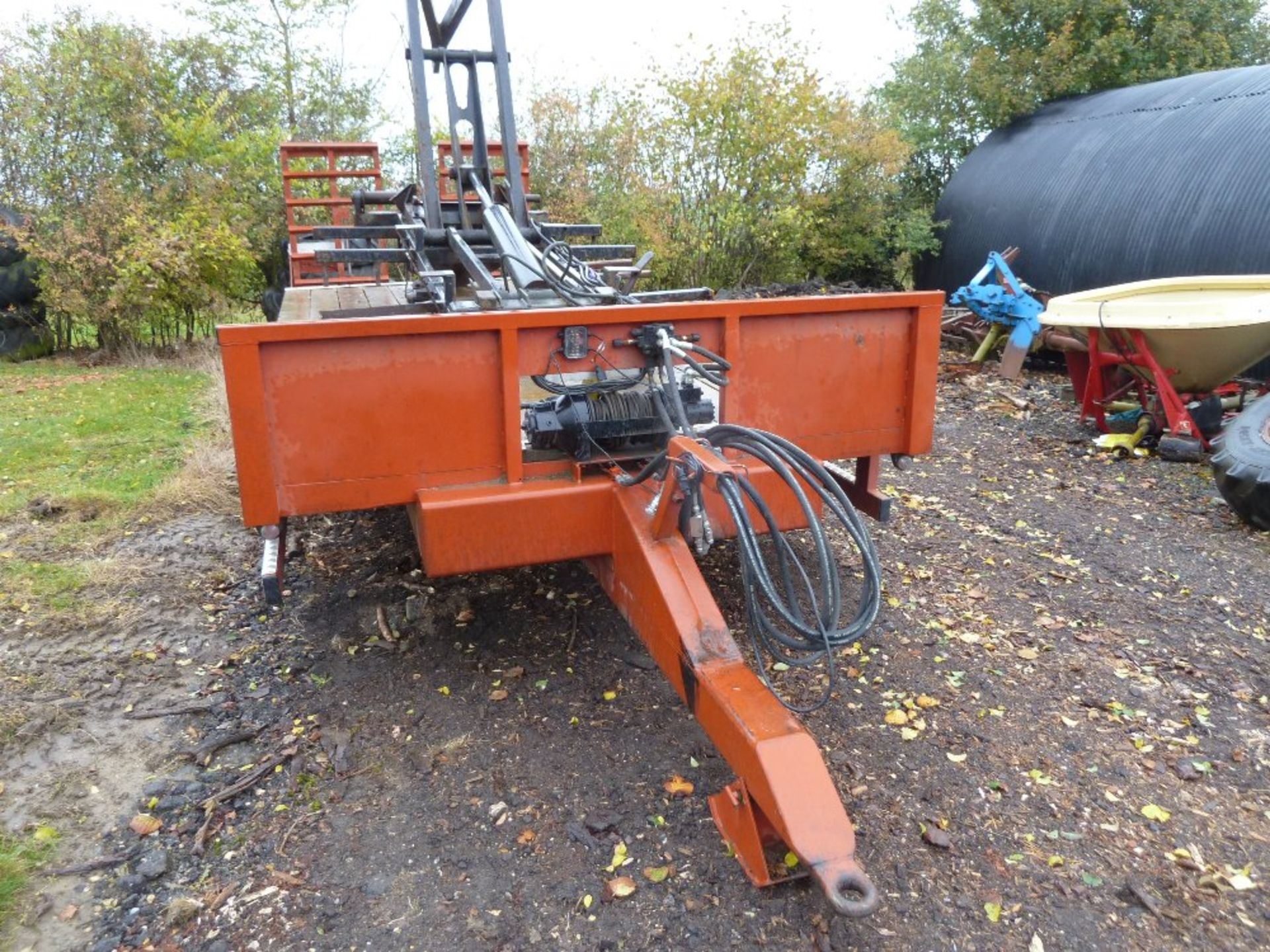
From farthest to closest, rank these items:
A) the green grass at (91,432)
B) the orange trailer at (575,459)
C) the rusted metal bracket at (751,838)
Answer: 1. the green grass at (91,432)
2. the orange trailer at (575,459)
3. the rusted metal bracket at (751,838)

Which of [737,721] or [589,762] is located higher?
[737,721]

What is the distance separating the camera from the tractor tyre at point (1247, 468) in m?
4.85

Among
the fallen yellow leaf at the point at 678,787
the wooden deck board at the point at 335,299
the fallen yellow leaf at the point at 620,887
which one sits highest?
the wooden deck board at the point at 335,299

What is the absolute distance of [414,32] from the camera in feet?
14.4

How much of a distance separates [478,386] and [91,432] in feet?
19.8

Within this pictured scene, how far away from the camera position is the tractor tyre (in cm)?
485

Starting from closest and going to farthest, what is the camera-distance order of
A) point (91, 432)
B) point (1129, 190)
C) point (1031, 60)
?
point (91, 432) < point (1129, 190) < point (1031, 60)

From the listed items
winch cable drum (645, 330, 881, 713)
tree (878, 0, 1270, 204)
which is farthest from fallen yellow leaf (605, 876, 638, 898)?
tree (878, 0, 1270, 204)

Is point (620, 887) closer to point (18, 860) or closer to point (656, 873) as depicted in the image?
point (656, 873)

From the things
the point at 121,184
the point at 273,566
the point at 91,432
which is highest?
the point at 121,184

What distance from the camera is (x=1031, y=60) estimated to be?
14047 mm

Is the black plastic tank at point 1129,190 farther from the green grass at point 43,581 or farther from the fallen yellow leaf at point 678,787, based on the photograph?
the green grass at point 43,581

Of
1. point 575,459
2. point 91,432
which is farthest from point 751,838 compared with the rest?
point 91,432

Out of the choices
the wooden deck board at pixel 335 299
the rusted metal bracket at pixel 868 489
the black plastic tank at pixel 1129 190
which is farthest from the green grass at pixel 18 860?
the black plastic tank at pixel 1129 190
